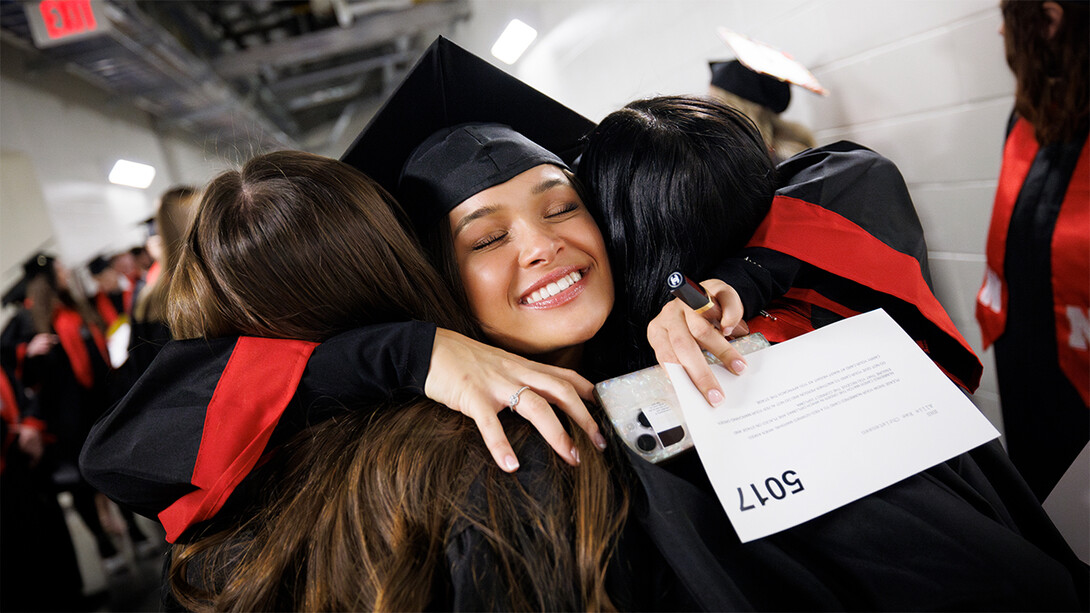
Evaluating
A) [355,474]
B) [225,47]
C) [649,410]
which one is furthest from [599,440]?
[225,47]

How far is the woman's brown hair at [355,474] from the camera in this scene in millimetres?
795

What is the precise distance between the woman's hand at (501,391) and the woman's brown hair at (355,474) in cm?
3

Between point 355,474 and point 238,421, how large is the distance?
0.95ft

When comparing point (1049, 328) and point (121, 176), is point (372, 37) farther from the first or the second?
point (1049, 328)

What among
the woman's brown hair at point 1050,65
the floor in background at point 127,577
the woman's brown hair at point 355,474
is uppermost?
the woman's brown hair at point 1050,65

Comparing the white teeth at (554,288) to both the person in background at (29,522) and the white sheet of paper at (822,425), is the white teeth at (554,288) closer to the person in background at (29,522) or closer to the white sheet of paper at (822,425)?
the white sheet of paper at (822,425)

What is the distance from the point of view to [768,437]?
82 cm

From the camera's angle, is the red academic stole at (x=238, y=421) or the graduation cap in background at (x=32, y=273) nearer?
the red academic stole at (x=238, y=421)

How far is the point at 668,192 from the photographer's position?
1268 millimetres

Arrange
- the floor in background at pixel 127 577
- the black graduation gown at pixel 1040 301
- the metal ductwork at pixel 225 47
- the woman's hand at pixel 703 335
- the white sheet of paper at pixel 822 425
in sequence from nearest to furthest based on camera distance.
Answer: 1. the white sheet of paper at pixel 822 425
2. the woman's hand at pixel 703 335
3. the black graduation gown at pixel 1040 301
4. the floor in background at pixel 127 577
5. the metal ductwork at pixel 225 47

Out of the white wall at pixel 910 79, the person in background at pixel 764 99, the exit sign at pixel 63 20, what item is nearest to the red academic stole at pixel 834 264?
the white wall at pixel 910 79

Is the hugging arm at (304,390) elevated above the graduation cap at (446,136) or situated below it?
below

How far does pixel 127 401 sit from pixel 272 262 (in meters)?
0.38

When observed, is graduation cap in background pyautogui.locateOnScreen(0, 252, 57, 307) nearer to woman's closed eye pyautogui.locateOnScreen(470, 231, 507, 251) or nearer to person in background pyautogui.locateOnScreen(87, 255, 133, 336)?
person in background pyautogui.locateOnScreen(87, 255, 133, 336)
